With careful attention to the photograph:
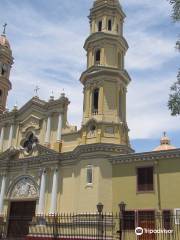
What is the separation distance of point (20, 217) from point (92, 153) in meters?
8.70

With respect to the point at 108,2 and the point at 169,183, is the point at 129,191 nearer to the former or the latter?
the point at 169,183

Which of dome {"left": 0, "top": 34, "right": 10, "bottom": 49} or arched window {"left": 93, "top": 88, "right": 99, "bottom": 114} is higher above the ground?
dome {"left": 0, "top": 34, "right": 10, "bottom": 49}

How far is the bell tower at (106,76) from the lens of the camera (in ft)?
102

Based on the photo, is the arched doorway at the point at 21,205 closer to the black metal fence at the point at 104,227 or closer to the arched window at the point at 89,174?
the black metal fence at the point at 104,227

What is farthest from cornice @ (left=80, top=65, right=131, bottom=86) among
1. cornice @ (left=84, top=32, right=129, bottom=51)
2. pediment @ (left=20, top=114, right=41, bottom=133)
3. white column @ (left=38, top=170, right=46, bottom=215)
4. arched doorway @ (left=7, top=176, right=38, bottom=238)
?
arched doorway @ (left=7, top=176, right=38, bottom=238)

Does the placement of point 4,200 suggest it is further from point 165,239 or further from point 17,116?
point 165,239

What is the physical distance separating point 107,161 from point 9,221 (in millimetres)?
11040

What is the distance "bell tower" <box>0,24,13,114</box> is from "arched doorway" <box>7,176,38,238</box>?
9.93 m

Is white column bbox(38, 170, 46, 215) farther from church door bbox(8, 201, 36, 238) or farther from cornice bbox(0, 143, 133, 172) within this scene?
church door bbox(8, 201, 36, 238)

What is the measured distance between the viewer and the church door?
32188 millimetres

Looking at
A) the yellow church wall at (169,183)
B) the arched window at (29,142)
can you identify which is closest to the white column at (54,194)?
the arched window at (29,142)

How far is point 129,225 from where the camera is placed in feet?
88.8

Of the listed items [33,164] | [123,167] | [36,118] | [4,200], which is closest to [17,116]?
[36,118]

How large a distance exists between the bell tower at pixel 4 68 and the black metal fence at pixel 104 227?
15.8 meters
